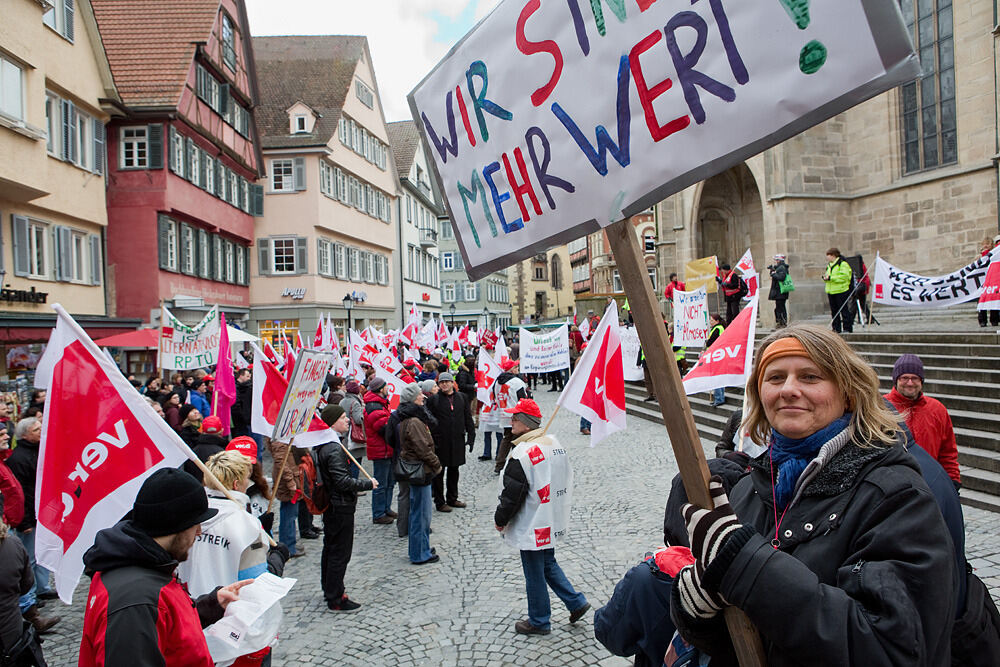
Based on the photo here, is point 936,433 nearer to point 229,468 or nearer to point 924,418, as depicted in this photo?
point 924,418

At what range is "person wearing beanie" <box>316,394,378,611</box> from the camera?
5605mm

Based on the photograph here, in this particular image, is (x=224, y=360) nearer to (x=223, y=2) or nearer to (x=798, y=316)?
(x=798, y=316)

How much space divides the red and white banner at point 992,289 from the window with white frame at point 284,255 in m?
25.5

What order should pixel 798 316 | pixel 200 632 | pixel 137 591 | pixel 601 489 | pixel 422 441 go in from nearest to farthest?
1. pixel 137 591
2. pixel 200 632
3. pixel 422 441
4. pixel 601 489
5. pixel 798 316

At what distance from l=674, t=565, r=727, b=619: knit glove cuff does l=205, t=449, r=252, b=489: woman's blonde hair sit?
3053mm

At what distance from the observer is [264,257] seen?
29078 mm

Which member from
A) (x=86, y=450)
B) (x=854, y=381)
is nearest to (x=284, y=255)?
(x=86, y=450)

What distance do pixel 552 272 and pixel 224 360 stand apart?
3007 inches

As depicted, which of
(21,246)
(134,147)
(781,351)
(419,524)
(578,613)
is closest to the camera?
(781,351)

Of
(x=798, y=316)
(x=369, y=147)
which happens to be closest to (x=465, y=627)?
(x=798, y=316)

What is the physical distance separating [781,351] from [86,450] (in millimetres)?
3223

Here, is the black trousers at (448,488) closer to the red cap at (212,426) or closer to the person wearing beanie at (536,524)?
the red cap at (212,426)

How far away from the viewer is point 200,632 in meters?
2.48

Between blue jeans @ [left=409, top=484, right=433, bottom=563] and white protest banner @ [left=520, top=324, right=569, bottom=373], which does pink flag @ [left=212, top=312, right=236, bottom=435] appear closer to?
blue jeans @ [left=409, top=484, right=433, bottom=563]
